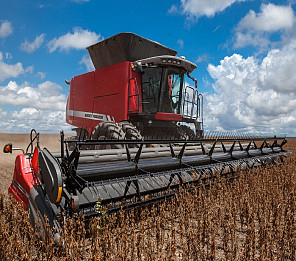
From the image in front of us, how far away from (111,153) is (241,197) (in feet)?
6.24

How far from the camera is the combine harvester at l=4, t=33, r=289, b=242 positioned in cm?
232

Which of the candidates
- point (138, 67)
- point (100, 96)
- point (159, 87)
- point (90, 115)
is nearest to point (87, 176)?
point (159, 87)

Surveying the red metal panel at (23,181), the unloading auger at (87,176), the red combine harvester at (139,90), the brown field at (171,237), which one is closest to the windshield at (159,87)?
the red combine harvester at (139,90)

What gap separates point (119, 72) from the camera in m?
5.51

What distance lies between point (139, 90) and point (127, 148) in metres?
2.69

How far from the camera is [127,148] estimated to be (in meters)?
2.93

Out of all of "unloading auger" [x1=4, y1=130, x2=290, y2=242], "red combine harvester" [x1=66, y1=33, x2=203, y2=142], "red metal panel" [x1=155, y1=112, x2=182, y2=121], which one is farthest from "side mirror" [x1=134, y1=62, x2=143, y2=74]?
"unloading auger" [x1=4, y1=130, x2=290, y2=242]

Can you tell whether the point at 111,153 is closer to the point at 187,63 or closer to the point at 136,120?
the point at 136,120

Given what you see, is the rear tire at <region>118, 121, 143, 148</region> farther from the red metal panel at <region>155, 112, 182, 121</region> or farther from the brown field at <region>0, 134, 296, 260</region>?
the brown field at <region>0, 134, 296, 260</region>

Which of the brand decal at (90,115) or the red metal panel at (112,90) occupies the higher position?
the red metal panel at (112,90)

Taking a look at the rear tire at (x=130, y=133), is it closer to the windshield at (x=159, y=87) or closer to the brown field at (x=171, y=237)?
the windshield at (x=159, y=87)

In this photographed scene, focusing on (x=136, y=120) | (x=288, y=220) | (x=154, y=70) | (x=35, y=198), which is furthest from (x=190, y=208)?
(x=154, y=70)

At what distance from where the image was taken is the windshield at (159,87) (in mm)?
5297

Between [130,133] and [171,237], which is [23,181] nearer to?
[171,237]
